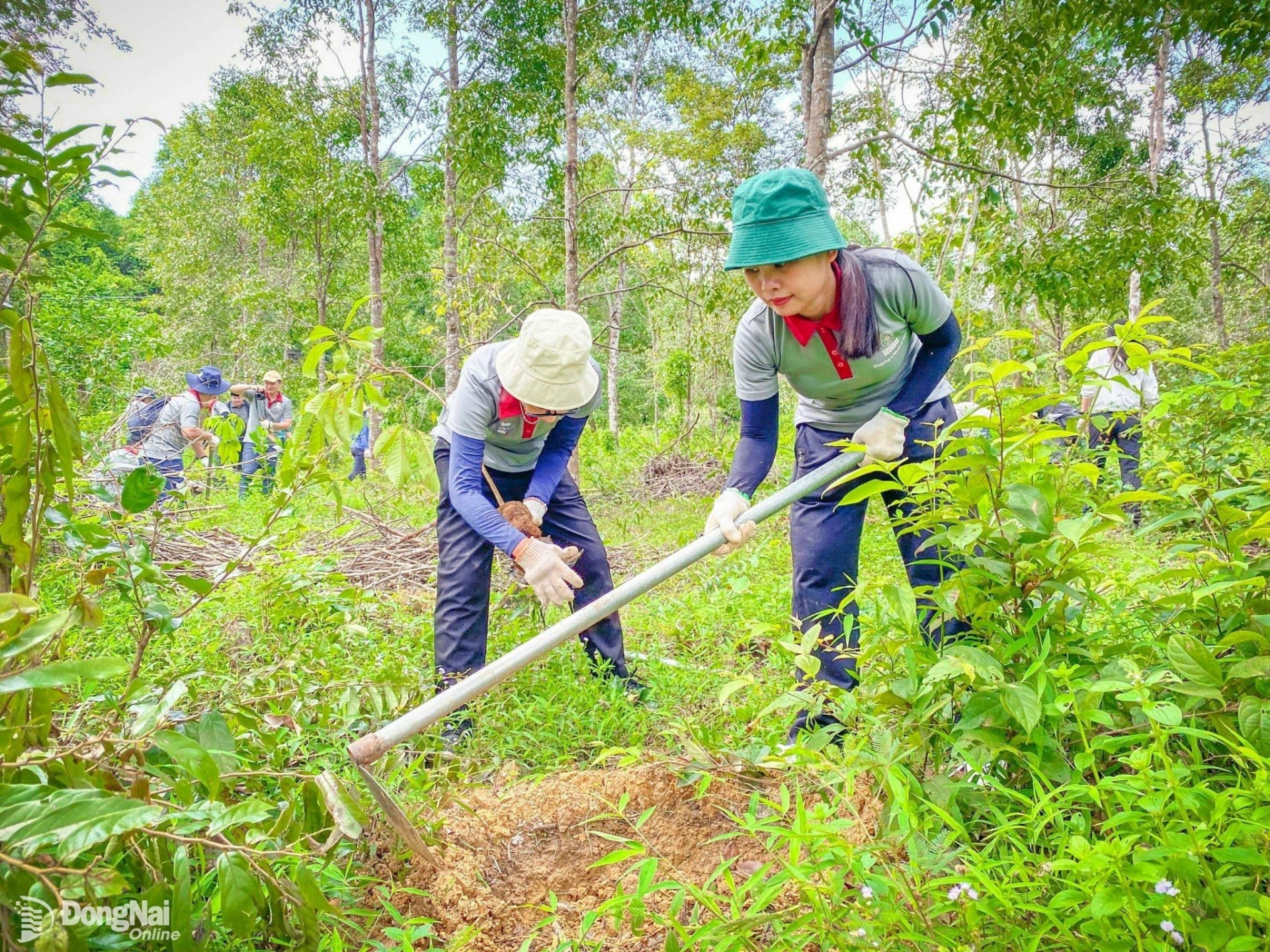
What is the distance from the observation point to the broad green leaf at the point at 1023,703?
1.14m

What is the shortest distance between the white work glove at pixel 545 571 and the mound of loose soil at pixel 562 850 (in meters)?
0.65

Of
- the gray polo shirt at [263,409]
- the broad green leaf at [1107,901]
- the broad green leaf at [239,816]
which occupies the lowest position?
the broad green leaf at [1107,901]

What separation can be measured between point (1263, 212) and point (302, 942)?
1243 centimetres

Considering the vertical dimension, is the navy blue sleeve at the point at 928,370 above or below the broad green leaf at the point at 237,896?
above

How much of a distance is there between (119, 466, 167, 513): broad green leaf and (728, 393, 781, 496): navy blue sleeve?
5.06 feet

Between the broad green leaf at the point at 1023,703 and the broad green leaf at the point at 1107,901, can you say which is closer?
the broad green leaf at the point at 1107,901

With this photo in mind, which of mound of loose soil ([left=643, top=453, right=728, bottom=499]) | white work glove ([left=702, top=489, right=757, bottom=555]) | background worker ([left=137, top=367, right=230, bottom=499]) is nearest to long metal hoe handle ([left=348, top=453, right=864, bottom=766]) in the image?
white work glove ([left=702, top=489, right=757, bottom=555])

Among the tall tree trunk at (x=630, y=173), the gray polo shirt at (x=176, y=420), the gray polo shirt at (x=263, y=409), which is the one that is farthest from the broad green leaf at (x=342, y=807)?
the tall tree trunk at (x=630, y=173)

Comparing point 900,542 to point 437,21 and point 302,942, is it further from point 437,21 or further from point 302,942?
point 437,21

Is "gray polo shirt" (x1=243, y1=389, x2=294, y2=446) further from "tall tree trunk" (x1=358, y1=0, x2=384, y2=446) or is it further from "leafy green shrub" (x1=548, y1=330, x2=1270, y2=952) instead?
"leafy green shrub" (x1=548, y1=330, x2=1270, y2=952)

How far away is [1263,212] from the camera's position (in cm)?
904

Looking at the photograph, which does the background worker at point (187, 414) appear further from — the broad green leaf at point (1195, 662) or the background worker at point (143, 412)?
the broad green leaf at point (1195, 662)

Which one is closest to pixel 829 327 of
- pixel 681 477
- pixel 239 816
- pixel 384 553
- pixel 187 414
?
Answer: pixel 239 816

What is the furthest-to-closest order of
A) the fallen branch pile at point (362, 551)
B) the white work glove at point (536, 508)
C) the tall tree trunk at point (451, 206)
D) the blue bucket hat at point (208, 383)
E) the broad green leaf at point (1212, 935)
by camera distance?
the tall tree trunk at point (451, 206)
the blue bucket hat at point (208, 383)
the fallen branch pile at point (362, 551)
the white work glove at point (536, 508)
the broad green leaf at point (1212, 935)
